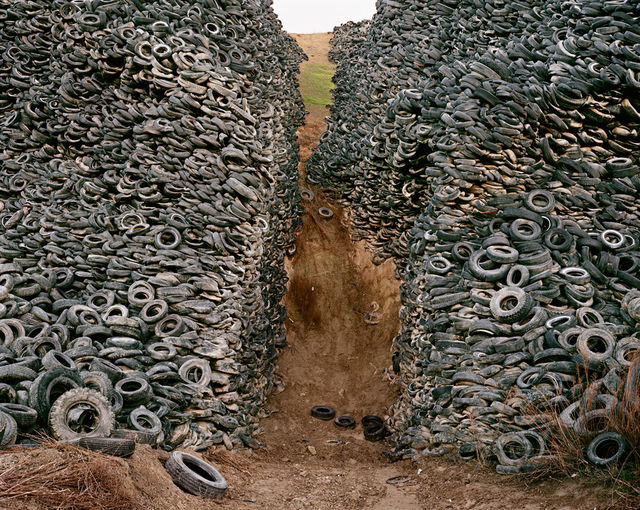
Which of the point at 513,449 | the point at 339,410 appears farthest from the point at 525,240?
the point at 339,410

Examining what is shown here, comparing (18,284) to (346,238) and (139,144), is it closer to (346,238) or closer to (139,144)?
(139,144)

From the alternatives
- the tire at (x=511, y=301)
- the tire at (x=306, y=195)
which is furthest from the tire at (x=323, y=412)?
the tire at (x=306, y=195)

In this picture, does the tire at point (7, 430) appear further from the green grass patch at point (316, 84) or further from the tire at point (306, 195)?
the green grass patch at point (316, 84)

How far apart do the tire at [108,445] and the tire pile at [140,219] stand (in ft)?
2.31

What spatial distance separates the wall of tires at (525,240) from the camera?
719 cm

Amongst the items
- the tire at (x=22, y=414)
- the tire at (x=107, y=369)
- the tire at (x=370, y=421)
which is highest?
the tire at (x=22, y=414)

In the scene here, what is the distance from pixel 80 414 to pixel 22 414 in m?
0.60

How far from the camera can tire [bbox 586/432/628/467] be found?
560 cm

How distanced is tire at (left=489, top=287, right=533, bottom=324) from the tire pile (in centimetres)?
457

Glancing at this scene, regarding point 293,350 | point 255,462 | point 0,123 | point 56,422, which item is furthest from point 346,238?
point 56,422

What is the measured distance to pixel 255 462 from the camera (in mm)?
8797

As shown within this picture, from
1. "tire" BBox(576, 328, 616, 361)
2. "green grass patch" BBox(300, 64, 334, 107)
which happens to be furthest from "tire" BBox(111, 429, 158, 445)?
"green grass patch" BBox(300, 64, 334, 107)

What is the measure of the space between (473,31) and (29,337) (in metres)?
12.8

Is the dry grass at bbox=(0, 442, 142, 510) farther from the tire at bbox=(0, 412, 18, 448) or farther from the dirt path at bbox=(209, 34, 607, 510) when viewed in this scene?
the dirt path at bbox=(209, 34, 607, 510)
